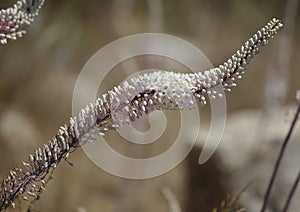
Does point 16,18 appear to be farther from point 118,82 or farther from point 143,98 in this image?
point 118,82

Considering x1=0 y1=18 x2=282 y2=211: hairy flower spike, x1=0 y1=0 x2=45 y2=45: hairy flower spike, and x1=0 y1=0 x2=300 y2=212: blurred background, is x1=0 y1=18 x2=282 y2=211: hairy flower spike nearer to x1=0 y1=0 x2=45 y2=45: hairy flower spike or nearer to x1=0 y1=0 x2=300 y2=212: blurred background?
x1=0 y1=0 x2=45 y2=45: hairy flower spike

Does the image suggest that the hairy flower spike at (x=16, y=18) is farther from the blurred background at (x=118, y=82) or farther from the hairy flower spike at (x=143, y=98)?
the blurred background at (x=118, y=82)

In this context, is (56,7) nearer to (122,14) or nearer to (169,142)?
(122,14)

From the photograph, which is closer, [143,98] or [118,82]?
[143,98]

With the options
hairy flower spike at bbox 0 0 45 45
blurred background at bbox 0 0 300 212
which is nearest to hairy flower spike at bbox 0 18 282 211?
hairy flower spike at bbox 0 0 45 45

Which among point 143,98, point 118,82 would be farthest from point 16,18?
point 118,82

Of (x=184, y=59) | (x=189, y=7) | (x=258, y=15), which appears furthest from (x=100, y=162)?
(x=258, y=15)
